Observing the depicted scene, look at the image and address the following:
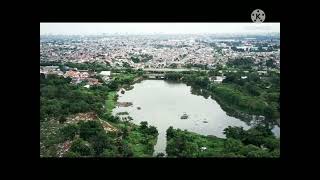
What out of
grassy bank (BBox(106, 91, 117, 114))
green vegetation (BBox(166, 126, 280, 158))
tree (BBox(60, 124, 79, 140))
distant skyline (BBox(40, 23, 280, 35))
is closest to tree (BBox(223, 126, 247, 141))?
green vegetation (BBox(166, 126, 280, 158))

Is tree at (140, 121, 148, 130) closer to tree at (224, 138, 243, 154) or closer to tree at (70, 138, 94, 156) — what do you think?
tree at (70, 138, 94, 156)

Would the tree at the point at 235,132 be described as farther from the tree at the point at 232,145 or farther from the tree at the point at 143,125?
the tree at the point at 143,125

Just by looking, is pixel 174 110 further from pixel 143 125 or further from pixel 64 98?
pixel 64 98

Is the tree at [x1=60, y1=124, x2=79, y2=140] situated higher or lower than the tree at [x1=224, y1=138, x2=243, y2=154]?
higher

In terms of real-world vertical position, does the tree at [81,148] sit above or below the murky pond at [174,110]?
below

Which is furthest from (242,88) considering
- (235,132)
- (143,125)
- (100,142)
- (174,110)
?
(100,142)
